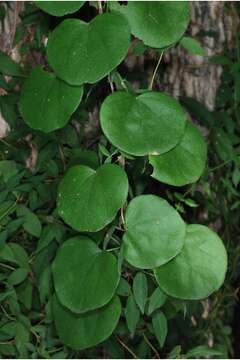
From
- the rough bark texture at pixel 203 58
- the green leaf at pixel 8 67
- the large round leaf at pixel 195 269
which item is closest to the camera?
the large round leaf at pixel 195 269

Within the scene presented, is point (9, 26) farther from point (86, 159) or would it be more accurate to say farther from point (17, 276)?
point (17, 276)

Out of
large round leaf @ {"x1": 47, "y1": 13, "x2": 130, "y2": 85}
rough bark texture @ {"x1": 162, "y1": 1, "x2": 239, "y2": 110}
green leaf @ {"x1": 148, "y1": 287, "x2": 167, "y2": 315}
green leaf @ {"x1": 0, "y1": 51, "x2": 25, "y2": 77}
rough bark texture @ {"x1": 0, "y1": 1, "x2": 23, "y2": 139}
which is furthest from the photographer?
rough bark texture @ {"x1": 162, "y1": 1, "x2": 239, "y2": 110}

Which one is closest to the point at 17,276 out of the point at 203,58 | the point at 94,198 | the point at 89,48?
the point at 94,198

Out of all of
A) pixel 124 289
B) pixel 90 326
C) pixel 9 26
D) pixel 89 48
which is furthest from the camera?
pixel 9 26

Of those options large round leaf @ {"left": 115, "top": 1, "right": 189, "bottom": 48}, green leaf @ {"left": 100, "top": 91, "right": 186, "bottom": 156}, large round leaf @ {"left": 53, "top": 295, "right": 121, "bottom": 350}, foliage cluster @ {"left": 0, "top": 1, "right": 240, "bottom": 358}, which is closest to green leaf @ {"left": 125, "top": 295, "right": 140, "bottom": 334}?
foliage cluster @ {"left": 0, "top": 1, "right": 240, "bottom": 358}

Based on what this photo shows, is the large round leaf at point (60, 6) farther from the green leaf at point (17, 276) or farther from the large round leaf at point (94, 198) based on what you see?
the green leaf at point (17, 276)

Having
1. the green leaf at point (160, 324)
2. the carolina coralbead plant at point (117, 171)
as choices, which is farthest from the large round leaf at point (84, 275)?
the green leaf at point (160, 324)

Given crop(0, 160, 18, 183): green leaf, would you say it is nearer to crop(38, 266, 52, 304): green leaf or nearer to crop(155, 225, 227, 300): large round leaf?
crop(38, 266, 52, 304): green leaf
